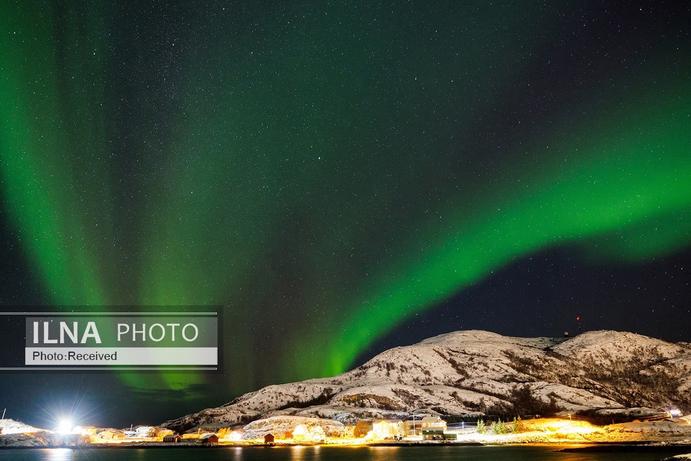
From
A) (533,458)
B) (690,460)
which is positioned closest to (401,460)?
(533,458)

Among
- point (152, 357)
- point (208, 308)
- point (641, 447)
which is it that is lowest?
point (641, 447)

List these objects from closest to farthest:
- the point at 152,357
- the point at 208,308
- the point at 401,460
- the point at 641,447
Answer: the point at 152,357
the point at 208,308
the point at 401,460
the point at 641,447

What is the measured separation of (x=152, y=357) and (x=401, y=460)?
89.8m

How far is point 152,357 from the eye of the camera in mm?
70062

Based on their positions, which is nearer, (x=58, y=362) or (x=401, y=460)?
(x=58, y=362)

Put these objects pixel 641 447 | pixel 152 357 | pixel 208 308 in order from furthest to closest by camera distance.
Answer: pixel 641 447 → pixel 208 308 → pixel 152 357

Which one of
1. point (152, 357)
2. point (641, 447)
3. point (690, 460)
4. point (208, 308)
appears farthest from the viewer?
point (641, 447)

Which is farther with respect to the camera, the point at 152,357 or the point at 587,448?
the point at 587,448

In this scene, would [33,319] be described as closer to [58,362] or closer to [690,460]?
[58,362]

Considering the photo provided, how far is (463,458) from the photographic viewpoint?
516 feet

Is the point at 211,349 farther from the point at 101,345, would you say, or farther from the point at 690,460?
the point at 690,460

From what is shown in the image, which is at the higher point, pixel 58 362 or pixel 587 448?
pixel 58 362

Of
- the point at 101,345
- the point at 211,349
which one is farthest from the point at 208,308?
the point at 101,345

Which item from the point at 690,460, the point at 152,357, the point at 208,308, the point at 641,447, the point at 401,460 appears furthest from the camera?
the point at 641,447
